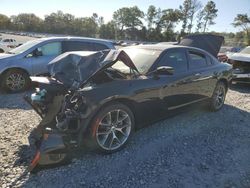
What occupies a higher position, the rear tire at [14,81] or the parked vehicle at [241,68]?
the parked vehicle at [241,68]

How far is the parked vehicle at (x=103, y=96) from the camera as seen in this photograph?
3482 mm

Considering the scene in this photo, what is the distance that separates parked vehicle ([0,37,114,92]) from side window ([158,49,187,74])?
3500 millimetres

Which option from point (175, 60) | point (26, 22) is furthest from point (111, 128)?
point (26, 22)

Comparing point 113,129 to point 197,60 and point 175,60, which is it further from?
point 197,60

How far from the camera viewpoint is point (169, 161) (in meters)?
3.82

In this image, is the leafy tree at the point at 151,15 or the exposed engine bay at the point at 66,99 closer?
the exposed engine bay at the point at 66,99

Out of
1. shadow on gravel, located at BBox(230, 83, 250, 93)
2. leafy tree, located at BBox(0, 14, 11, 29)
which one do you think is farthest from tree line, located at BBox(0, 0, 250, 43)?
shadow on gravel, located at BBox(230, 83, 250, 93)

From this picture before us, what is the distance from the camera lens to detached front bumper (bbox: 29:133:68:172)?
3.20 m

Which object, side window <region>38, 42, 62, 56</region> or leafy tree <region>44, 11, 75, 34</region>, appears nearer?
side window <region>38, 42, 62, 56</region>

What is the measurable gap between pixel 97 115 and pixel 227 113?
12.6 feet

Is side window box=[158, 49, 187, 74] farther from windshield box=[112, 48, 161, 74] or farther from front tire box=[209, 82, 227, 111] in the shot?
front tire box=[209, 82, 227, 111]

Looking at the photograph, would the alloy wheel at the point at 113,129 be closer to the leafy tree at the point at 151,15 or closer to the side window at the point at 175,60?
the side window at the point at 175,60

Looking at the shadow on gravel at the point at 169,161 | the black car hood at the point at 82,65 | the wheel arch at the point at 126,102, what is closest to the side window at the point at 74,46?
the black car hood at the point at 82,65

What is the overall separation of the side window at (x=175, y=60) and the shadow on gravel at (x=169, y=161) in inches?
44.4
